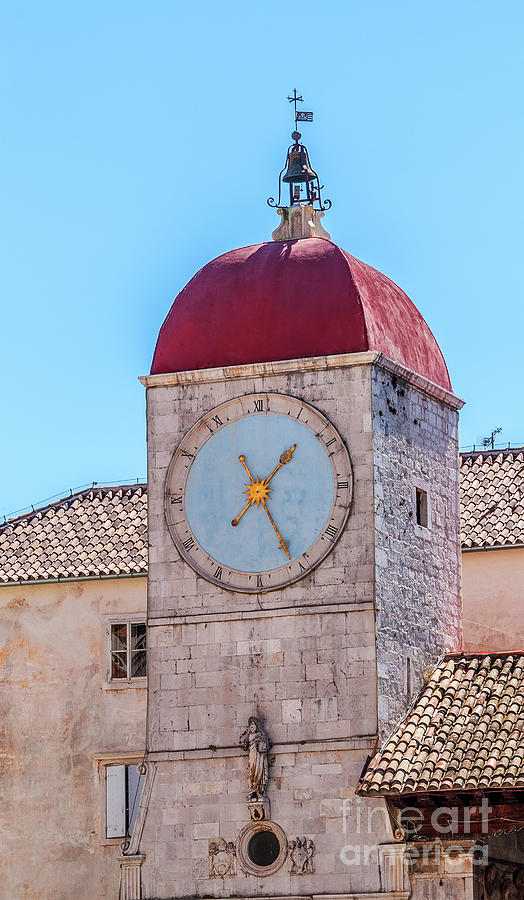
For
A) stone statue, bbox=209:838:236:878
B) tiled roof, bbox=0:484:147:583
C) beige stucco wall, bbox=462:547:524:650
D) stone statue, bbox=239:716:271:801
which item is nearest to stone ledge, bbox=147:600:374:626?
stone statue, bbox=239:716:271:801

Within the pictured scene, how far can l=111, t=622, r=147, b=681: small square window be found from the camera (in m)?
37.7

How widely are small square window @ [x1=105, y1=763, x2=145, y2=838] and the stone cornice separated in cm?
780

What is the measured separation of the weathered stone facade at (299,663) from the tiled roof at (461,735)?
393mm

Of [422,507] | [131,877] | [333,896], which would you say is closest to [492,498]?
[422,507]

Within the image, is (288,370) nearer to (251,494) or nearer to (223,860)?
(251,494)

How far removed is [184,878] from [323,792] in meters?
2.24

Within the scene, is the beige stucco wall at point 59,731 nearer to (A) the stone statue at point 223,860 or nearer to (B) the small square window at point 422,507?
(A) the stone statue at point 223,860

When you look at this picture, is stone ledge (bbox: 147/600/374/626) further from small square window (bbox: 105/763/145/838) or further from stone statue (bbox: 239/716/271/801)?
small square window (bbox: 105/763/145/838)

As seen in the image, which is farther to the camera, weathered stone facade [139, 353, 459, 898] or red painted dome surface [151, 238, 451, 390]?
red painted dome surface [151, 238, 451, 390]

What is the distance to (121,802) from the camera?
121ft

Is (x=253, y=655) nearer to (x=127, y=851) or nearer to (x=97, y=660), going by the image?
(x=127, y=851)

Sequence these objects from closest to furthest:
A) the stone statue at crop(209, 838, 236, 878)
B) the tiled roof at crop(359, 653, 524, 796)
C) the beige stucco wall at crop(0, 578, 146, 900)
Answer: the tiled roof at crop(359, 653, 524, 796) < the stone statue at crop(209, 838, 236, 878) < the beige stucco wall at crop(0, 578, 146, 900)

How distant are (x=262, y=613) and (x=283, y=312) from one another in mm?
4198

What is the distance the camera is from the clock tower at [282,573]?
30.3m
